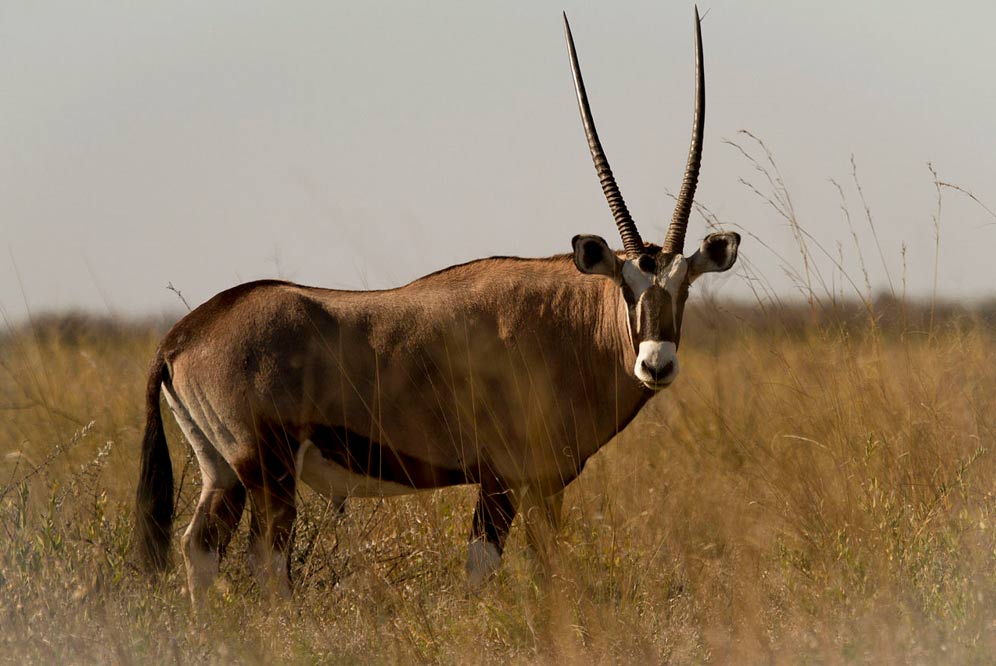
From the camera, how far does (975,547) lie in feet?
16.1

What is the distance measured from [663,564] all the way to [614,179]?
1.95 metres

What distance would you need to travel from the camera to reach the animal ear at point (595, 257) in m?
5.62

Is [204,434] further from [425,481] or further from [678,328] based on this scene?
[678,328]

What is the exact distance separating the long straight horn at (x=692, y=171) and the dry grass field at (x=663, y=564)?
104 centimetres

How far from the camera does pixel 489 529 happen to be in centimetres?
560

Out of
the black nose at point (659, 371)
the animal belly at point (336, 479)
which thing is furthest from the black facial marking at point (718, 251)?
the animal belly at point (336, 479)

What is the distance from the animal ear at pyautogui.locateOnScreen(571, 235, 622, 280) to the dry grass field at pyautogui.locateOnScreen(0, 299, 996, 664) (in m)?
0.96

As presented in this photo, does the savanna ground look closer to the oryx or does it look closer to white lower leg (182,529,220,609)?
white lower leg (182,529,220,609)

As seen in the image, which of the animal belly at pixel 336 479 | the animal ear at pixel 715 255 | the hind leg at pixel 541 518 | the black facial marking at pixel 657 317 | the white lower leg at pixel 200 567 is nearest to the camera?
the hind leg at pixel 541 518

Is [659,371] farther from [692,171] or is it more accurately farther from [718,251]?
[692,171]

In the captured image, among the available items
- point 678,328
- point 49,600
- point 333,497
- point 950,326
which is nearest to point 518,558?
point 333,497

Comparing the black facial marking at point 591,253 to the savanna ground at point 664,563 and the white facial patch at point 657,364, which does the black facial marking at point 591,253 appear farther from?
the savanna ground at point 664,563

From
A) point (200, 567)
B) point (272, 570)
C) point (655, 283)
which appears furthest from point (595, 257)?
point (200, 567)

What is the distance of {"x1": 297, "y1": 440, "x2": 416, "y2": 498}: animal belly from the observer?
5.55m
